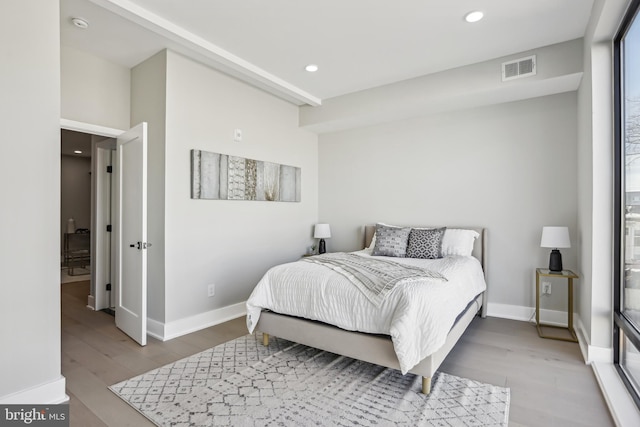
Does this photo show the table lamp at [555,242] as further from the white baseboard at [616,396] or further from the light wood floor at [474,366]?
the white baseboard at [616,396]

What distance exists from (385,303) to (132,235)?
2437 mm

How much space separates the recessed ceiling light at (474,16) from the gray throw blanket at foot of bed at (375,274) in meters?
2.06

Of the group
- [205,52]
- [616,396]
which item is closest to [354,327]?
[616,396]

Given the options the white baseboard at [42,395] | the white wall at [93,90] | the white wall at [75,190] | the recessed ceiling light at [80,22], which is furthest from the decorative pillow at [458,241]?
the white wall at [75,190]

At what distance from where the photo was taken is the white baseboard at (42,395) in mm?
1909

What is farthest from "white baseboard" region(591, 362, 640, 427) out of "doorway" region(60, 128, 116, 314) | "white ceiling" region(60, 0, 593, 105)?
"doorway" region(60, 128, 116, 314)

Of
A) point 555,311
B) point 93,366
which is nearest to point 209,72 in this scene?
point 93,366

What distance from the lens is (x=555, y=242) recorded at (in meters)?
3.16

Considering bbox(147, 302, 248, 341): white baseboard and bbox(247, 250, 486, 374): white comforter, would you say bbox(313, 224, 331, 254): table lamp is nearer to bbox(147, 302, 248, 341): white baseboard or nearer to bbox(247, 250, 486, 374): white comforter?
bbox(147, 302, 248, 341): white baseboard

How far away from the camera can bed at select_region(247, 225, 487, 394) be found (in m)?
2.08

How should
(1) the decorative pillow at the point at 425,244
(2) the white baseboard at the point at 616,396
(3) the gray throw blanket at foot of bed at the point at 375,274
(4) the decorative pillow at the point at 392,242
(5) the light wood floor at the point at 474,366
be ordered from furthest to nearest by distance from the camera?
1. (4) the decorative pillow at the point at 392,242
2. (1) the decorative pillow at the point at 425,244
3. (3) the gray throw blanket at foot of bed at the point at 375,274
4. (5) the light wood floor at the point at 474,366
5. (2) the white baseboard at the point at 616,396

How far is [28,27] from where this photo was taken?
1.99 meters

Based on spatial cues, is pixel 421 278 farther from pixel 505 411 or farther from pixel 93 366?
pixel 93 366

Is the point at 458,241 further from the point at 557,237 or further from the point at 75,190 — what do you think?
the point at 75,190
